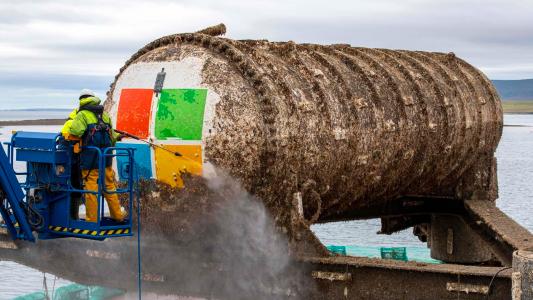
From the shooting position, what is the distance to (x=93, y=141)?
9.01 m

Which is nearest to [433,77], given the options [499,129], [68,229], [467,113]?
[467,113]

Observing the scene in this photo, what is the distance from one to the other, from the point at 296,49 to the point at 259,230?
8.58 ft

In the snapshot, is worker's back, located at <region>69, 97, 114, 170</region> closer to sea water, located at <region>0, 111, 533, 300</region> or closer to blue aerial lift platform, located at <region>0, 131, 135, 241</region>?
blue aerial lift platform, located at <region>0, 131, 135, 241</region>

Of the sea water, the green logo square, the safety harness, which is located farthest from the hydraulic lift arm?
the sea water

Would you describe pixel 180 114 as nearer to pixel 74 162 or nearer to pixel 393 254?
pixel 74 162

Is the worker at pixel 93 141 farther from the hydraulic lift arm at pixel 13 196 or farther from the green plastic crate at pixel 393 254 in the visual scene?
the green plastic crate at pixel 393 254

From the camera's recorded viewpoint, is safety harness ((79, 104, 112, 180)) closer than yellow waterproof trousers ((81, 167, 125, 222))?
Yes

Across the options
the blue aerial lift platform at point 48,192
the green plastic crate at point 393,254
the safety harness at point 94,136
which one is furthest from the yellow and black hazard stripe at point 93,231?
the green plastic crate at point 393,254

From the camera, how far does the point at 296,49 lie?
10.7 metres

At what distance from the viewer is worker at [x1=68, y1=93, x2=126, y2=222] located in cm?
895

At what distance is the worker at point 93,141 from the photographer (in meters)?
8.95

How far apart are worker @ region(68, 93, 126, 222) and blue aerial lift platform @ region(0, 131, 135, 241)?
102 millimetres

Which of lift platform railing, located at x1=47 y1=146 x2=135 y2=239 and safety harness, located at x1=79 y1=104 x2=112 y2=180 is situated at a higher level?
safety harness, located at x1=79 y1=104 x2=112 y2=180

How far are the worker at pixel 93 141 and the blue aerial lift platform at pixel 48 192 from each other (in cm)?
10
